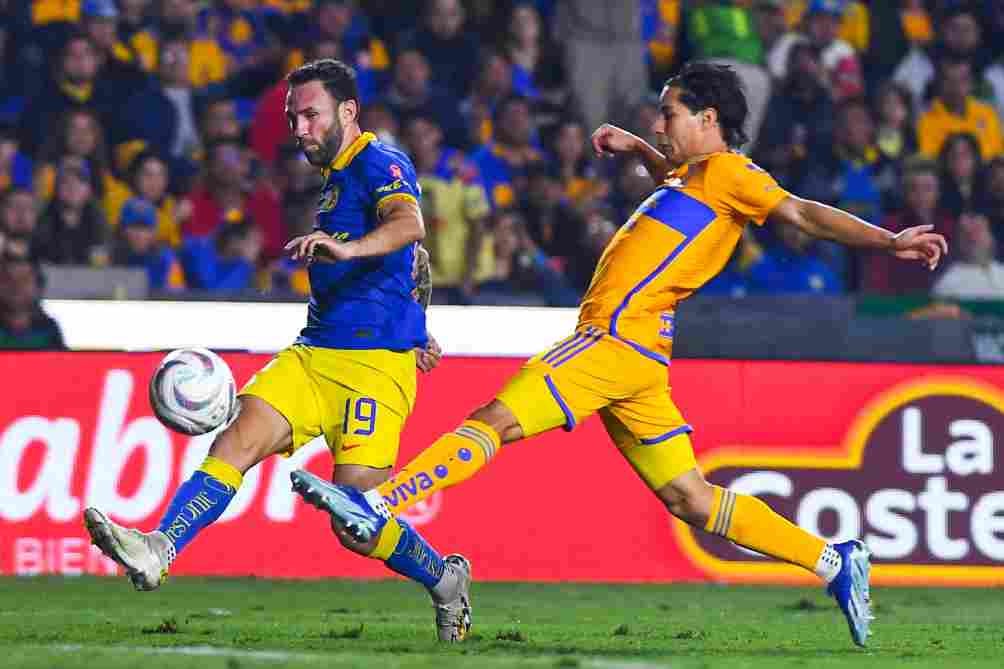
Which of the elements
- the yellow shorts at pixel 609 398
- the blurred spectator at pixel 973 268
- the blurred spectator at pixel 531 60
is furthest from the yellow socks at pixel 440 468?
the blurred spectator at pixel 531 60

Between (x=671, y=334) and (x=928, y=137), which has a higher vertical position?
(x=928, y=137)

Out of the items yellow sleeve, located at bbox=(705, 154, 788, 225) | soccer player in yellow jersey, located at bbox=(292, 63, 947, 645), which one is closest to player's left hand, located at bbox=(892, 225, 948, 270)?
soccer player in yellow jersey, located at bbox=(292, 63, 947, 645)

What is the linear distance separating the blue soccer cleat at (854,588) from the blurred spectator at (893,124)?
928cm

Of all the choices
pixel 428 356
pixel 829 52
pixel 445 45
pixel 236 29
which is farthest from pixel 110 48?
pixel 428 356

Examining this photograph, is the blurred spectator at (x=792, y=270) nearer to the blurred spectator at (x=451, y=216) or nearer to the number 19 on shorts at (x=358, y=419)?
the blurred spectator at (x=451, y=216)

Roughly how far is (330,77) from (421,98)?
A: 7.76 meters

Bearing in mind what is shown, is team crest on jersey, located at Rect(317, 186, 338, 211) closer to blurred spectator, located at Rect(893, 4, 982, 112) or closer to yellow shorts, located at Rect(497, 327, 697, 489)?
yellow shorts, located at Rect(497, 327, 697, 489)

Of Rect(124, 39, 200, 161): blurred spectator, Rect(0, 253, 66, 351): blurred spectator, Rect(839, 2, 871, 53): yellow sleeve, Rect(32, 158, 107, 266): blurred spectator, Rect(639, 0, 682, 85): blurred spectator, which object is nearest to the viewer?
Rect(0, 253, 66, 351): blurred spectator

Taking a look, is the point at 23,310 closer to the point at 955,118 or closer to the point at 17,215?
the point at 17,215

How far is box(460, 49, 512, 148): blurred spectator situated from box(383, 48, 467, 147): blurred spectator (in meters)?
0.22

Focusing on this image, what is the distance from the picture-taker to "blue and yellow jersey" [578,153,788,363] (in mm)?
7742

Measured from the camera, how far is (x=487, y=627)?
8.81 metres

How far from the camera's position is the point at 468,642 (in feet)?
26.1

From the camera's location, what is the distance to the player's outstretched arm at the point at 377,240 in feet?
22.6
